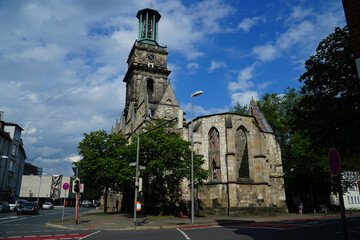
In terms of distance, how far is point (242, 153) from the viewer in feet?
102

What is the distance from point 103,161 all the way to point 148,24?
130 feet

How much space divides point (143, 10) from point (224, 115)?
37.6m

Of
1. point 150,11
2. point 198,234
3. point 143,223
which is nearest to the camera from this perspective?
point 198,234

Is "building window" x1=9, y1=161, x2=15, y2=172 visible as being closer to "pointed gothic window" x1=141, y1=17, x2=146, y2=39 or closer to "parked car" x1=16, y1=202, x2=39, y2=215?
"parked car" x1=16, y1=202, x2=39, y2=215

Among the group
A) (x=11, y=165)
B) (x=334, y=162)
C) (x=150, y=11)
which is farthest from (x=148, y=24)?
(x=334, y=162)

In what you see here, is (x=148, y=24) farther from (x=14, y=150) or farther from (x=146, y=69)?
(x=14, y=150)

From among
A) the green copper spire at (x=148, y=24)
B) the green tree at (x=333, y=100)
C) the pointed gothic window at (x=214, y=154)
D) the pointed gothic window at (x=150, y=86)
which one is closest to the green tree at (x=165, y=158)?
the pointed gothic window at (x=214, y=154)

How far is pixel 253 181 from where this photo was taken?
27.2m

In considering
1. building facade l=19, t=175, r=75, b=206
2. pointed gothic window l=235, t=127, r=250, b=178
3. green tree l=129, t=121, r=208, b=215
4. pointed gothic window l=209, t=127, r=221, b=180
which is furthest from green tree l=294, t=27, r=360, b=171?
building facade l=19, t=175, r=75, b=206

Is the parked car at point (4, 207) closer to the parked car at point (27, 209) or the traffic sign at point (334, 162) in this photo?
the parked car at point (27, 209)

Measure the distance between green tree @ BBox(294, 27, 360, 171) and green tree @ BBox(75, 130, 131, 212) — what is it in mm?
15124

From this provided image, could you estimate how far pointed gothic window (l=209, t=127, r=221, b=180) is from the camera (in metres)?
27.7

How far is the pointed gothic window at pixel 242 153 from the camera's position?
29.8m

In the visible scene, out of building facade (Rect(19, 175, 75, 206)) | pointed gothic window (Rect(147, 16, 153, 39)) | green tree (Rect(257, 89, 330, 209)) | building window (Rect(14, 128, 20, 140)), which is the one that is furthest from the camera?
building facade (Rect(19, 175, 75, 206))
